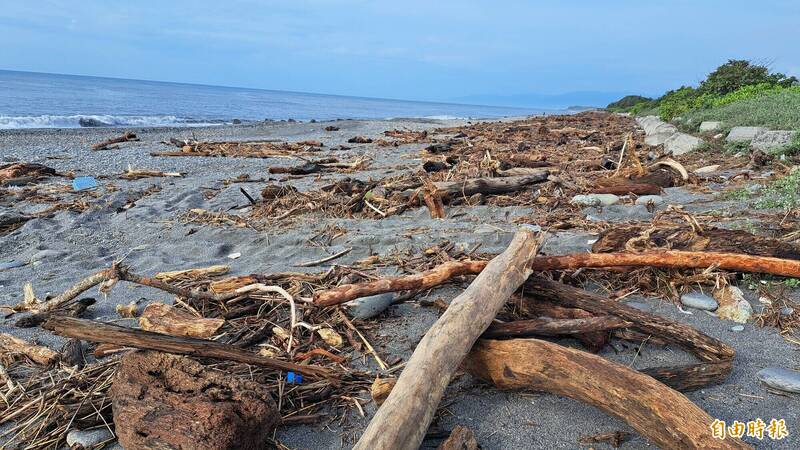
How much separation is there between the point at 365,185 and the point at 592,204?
9.31 ft

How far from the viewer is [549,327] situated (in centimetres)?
234

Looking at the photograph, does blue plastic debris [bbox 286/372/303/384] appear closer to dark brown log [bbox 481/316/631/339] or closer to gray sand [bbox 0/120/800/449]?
gray sand [bbox 0/120/800/449]

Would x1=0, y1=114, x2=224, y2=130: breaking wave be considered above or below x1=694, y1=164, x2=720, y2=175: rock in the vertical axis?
below

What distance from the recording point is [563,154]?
9.77 m

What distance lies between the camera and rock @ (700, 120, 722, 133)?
10692 millimetres

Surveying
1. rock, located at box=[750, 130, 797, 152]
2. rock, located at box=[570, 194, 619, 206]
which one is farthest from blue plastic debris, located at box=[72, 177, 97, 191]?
rock, located at box=[750, 130, 797, 152]

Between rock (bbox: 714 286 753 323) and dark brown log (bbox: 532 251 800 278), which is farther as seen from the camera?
dark brown log (bbox: 532 251 800 278)

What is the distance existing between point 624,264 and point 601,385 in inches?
52.2

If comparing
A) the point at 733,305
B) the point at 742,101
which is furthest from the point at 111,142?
the point at 742,101

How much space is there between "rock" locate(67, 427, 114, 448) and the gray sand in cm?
73

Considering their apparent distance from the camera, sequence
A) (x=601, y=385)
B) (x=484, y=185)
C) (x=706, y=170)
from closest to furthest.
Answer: (x=601, y=385)
(x=484, y=185)
(x=706, y=170)

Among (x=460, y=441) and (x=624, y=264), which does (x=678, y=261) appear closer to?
(x=624, y=264)

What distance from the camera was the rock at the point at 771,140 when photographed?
25.1 feet

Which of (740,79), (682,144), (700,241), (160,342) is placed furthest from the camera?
(740,79)
